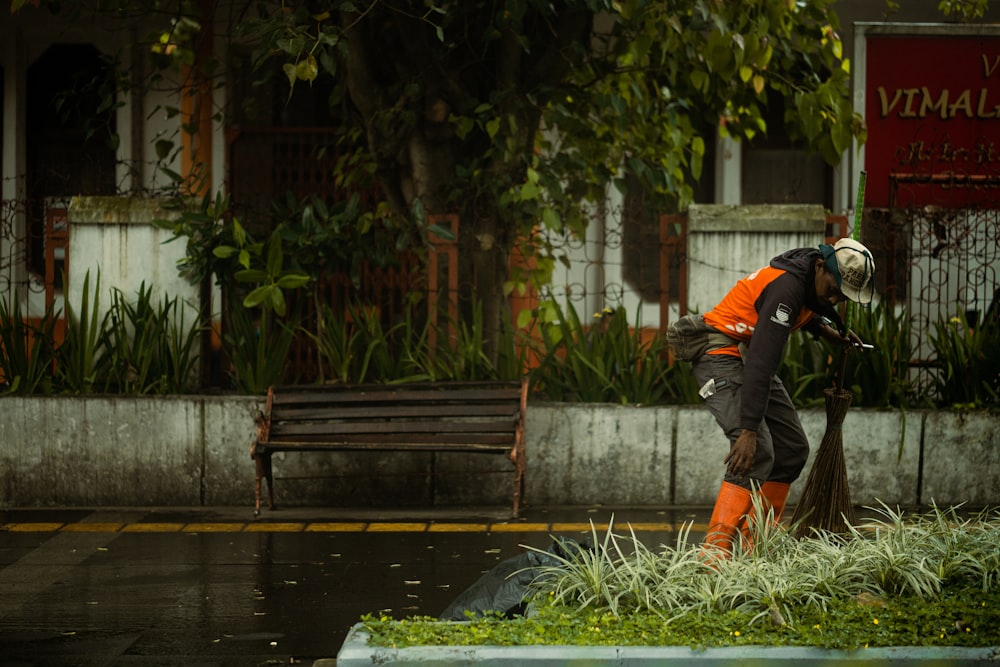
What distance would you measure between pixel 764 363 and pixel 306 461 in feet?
13.1

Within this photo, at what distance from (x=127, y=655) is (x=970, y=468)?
565 centimetres

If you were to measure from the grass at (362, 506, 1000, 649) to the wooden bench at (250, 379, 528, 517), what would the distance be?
3.15m

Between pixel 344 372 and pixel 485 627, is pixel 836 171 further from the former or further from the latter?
pixel 485 627

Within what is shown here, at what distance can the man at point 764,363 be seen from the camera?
6.14 meters

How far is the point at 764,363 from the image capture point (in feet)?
20.1

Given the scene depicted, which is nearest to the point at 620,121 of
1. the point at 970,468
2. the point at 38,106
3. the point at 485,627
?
the point at 970,468

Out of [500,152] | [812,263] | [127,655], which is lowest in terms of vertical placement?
[127,655]

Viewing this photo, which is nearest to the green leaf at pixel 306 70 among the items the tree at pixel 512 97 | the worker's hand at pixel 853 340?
the tree at pixel 512 97

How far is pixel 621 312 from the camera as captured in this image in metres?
9.34

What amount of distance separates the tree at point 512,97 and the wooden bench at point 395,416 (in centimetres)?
84

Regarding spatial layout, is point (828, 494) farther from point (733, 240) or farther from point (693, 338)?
point (733, 240)

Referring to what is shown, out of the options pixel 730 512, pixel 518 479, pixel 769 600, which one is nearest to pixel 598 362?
pixel 518 479

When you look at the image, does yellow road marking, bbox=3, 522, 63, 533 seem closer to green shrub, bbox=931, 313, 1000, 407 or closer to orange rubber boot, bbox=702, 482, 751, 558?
orange rubber boot, bbox=702, 482, 751, 558

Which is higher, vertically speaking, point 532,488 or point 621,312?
point 621,312
